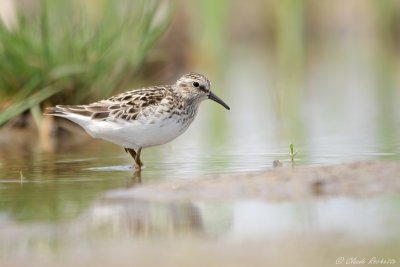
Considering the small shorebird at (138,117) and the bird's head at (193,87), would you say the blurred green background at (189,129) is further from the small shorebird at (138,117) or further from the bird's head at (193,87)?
the bird's head at (193,87)

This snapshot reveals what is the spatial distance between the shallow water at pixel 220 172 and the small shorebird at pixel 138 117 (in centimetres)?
32

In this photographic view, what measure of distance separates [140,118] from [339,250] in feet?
13.9

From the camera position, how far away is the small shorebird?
30.9ft

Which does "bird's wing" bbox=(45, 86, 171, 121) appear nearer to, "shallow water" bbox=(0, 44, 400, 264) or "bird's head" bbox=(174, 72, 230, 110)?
"bird's head" bbox=(174, 72, 230, 110)

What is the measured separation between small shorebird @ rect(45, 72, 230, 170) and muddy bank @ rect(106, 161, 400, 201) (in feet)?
5.43

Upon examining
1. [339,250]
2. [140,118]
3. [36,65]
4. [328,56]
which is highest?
[328,56]

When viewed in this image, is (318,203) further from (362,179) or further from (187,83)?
(187,83)

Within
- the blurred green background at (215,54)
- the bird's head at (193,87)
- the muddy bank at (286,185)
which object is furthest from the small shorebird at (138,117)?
the muddy bank at (286,185)

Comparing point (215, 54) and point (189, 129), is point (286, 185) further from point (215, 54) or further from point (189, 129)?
point (215, 54)

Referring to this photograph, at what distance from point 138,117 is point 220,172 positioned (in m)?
1.07

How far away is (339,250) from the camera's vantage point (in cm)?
547

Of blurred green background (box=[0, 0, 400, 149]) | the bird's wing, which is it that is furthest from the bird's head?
blurred green background (box=[0, 0, 400, 149])

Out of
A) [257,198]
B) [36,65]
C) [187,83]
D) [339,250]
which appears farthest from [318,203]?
[36,65]

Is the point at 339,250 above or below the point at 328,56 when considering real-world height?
below
